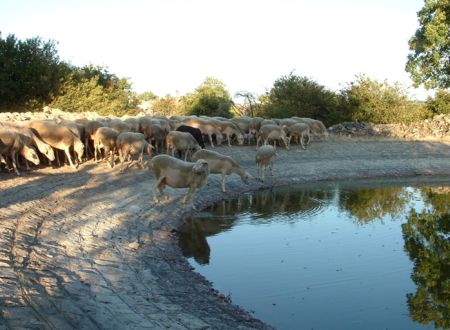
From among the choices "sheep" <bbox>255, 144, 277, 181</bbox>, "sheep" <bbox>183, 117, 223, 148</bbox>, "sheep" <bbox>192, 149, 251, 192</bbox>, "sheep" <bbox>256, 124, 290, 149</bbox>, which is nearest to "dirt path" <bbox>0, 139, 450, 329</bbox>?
"sheep" <bbox>192, 149, 251, 192</bbox>

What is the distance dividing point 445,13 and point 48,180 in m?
27.4

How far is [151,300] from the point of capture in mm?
7949

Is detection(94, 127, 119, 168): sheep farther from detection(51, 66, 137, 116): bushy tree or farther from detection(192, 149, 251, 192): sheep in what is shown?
detection(51, 66, 137, 116): bushy tree

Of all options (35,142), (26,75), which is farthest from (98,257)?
(26,75)

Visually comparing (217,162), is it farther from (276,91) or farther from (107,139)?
(276,91)

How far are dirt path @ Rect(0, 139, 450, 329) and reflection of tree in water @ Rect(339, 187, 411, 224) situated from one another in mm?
4346

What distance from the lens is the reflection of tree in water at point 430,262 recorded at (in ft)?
29.1

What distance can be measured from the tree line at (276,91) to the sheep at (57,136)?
1621 centimetres

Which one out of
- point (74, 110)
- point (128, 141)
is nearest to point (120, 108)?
point (74, 110)

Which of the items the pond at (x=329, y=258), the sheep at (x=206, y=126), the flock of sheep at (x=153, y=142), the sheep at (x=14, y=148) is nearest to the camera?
the pond at (x=329, y=258)

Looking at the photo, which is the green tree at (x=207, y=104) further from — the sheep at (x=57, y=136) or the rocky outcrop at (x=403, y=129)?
the sheep at (x=57, y=136)

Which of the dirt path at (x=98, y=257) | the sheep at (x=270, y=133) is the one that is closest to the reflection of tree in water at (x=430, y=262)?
the dirt path at (x=98, y=257)

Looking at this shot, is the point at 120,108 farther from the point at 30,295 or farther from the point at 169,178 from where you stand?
the point at 30,295

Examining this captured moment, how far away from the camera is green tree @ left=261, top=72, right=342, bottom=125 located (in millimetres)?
39469
